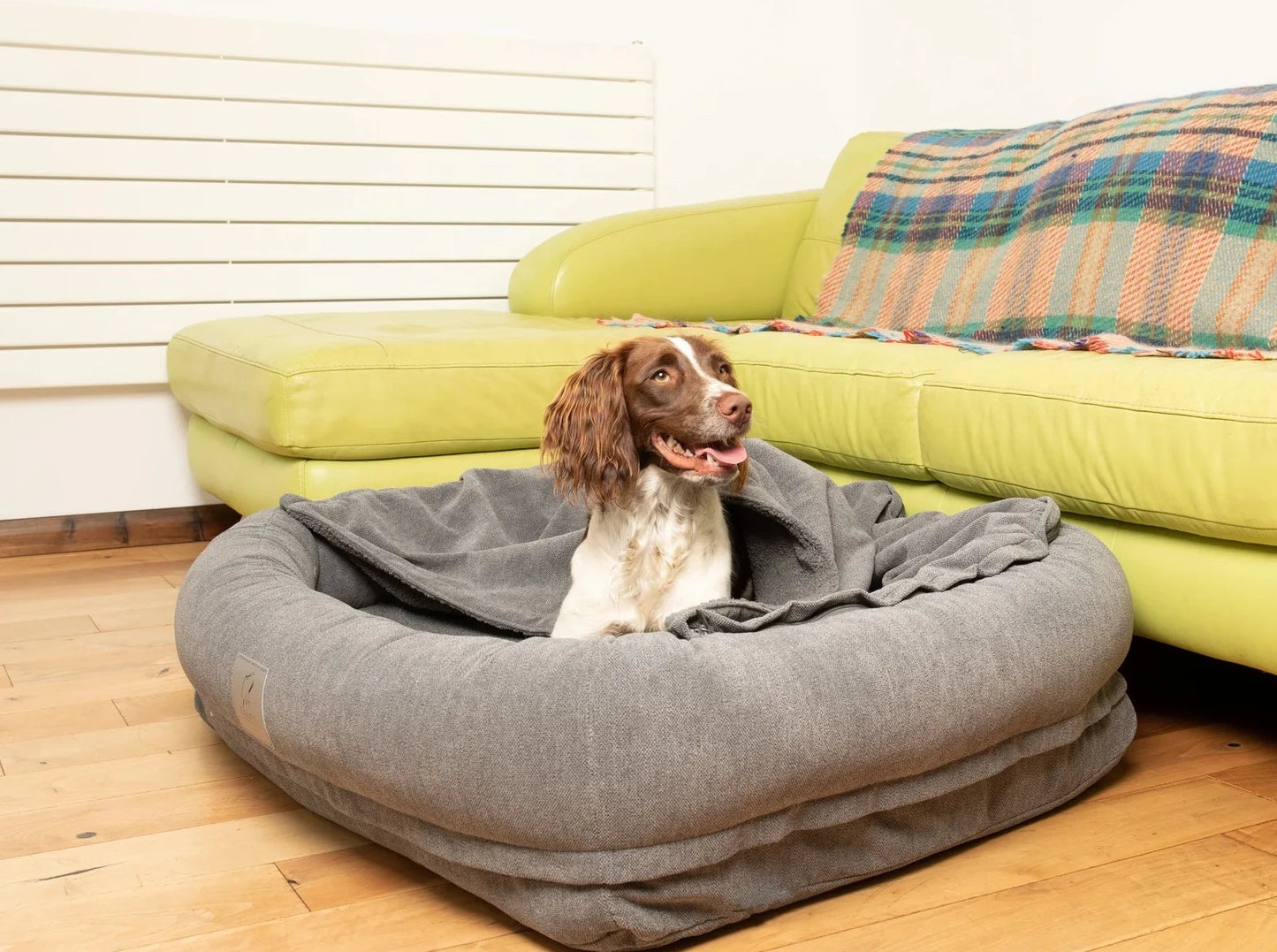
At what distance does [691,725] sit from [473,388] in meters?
1.66

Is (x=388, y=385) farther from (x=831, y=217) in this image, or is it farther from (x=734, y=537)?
(x=831, y=217)

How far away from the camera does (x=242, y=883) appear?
1.69 meters

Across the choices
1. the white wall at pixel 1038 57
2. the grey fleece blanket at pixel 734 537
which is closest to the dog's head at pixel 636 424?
the grey fleece blanket at pixel 734 537

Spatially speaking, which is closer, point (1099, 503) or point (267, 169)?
point (1099, 503)

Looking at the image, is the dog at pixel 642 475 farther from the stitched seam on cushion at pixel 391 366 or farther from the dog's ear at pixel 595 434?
the stitched seam on cushion at pixel 391 366

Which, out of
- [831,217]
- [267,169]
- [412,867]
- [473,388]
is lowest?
[412,867]

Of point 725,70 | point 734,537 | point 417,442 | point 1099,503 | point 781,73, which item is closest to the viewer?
point 1099,503

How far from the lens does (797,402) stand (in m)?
2.79

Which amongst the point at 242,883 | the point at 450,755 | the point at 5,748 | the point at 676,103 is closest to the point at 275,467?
the point at 5,748

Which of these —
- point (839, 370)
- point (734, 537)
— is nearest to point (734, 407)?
point (734, 537)

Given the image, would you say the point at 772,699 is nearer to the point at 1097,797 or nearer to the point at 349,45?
the point at 1097,797

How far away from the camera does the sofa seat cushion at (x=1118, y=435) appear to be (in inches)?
72.9

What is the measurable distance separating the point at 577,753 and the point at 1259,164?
2.03 meters

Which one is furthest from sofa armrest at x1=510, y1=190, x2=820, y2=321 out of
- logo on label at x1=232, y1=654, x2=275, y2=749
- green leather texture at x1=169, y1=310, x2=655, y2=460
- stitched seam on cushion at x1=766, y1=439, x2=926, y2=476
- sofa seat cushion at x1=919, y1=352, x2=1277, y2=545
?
logo on label at x1=232, y1=654, x2=275, y2=749
